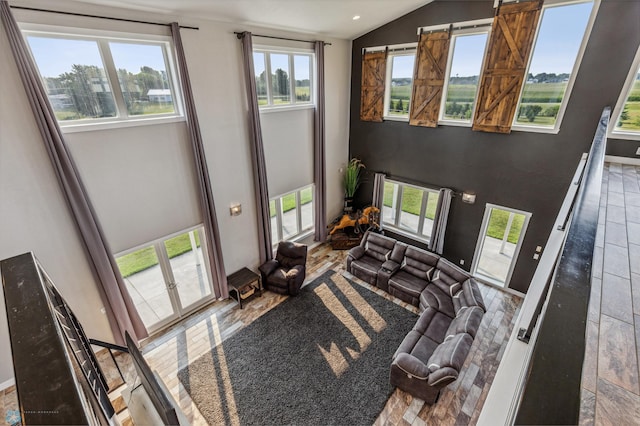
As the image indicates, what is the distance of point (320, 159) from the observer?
7.55 meters

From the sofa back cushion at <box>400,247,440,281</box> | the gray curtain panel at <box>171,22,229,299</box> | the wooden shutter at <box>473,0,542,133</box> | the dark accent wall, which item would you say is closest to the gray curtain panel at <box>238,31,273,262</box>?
the gray curtain panel at <box>171,22,229,299</box>

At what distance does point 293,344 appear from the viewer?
5285 mm

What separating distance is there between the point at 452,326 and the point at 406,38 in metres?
6.34

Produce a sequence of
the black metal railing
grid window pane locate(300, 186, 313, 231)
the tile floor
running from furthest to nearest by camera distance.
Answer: grid window pane locate(300, 186, 313, 231)
the tile floor
the black metal railing

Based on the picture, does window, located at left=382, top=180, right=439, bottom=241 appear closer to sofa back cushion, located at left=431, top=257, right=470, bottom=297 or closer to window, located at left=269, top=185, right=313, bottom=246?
sofa back cushion, located at left=431, top=257, right=470, bottom=297

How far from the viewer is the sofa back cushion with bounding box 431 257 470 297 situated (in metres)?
5.77

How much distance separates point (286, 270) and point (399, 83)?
215 inches

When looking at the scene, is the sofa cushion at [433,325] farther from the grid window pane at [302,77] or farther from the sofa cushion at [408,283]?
the grid window pane at [302,77]

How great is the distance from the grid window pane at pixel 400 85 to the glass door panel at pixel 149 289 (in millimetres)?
6530

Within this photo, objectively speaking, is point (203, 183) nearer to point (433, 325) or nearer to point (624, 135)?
point (433, 325)

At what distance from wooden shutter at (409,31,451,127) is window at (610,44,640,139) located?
9.69ft

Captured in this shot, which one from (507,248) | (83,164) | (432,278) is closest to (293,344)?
(432,278)

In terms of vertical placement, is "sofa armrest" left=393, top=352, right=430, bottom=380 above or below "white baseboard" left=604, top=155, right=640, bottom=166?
below

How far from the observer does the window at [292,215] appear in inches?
289
